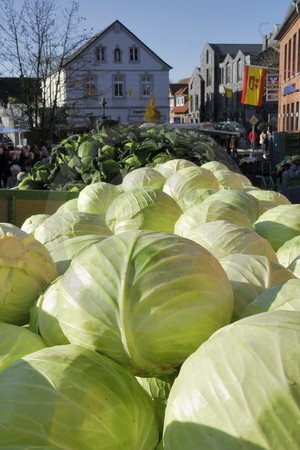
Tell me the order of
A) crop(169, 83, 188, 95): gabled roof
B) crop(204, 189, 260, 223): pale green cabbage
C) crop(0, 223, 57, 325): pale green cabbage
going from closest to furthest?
crop(0, 223, 57, 325): pale green cabbage < crop(204, 189, 260, 223): pale green cabbage < crop(169, 83, 188, 95): gabled roof

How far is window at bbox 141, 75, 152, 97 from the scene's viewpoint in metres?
46.5

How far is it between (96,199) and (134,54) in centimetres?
4644

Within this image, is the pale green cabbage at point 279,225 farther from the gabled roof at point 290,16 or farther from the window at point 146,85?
the window at point 146,85

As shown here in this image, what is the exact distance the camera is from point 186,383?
1.06 meters

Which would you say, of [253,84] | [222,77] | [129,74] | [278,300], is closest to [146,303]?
[278,300]

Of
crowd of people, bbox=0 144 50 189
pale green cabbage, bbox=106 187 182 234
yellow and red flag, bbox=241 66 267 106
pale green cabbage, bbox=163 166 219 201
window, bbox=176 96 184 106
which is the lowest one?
crowd of people, bbox=0 144 50 189

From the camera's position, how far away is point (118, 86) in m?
46.0

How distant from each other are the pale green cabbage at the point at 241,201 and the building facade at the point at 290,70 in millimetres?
25840

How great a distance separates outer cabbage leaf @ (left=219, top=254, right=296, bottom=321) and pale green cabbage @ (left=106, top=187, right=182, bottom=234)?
36.0 inches

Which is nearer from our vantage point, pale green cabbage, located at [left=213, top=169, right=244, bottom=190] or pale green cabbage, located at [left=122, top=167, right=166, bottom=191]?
pale green cabbage, located at [left=122, top=167, right=166, bottom=191]

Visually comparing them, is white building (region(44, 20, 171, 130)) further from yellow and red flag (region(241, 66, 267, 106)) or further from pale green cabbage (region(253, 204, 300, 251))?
pale green cabbage (region(253, 204, 300, 251))

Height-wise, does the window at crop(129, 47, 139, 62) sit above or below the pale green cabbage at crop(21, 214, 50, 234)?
above

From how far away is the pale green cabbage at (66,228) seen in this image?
242cm

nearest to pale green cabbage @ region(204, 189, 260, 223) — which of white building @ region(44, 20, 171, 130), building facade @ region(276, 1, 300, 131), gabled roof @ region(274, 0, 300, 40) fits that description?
building facade @ region(276, 1, 300, 131)
